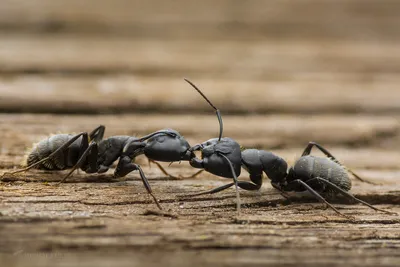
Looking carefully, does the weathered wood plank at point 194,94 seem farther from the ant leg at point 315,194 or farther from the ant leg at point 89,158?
the ant leg at point 315,194

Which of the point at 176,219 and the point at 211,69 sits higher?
the point at 211,69

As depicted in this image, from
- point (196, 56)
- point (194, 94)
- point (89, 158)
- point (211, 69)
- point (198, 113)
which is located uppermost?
point (196, 56)

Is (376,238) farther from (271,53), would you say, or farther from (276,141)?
(271,53)

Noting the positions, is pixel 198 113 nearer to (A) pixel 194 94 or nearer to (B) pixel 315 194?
(A) pixel 194 94

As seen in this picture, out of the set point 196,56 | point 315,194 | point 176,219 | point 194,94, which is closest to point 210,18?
point 196,56

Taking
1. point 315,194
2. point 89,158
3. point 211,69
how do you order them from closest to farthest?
point 315,194
point 89,158
point 211,69

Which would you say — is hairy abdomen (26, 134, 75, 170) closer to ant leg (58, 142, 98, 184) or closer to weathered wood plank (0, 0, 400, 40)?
ant leg (58, 142, 98, 184)

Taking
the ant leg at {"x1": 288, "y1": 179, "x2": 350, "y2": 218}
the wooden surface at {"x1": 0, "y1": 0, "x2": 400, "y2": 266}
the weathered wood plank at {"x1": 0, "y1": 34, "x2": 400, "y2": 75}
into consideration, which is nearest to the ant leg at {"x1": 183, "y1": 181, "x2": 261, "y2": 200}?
the wooden surface at {"x1": 0, "y1": 0, "x2": 400, "y2": 266}
